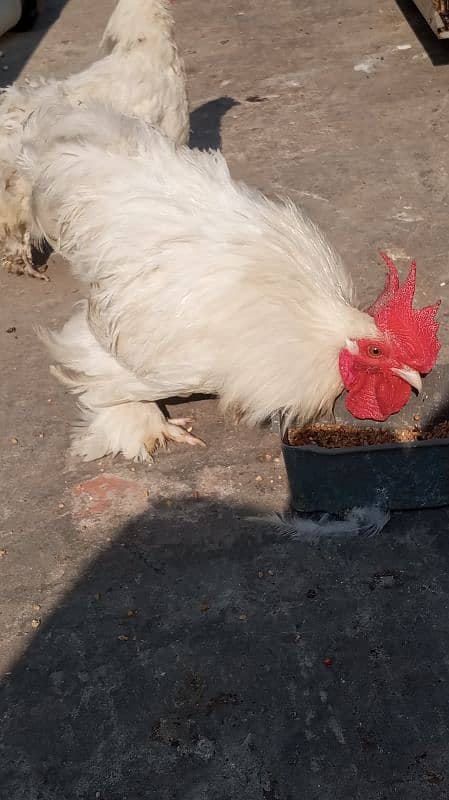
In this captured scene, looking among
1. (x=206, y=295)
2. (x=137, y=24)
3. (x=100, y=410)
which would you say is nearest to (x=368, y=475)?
(x=206, y=295)

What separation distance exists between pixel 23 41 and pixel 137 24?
4.65 m

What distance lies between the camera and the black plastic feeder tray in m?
3.72

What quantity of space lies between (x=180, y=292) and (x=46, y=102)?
2.39 metres

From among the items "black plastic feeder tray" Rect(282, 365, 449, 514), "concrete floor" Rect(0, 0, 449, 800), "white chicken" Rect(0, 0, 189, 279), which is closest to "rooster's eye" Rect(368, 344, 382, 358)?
"black plastic feeder tray" Rect(282, 365, 449, 514)

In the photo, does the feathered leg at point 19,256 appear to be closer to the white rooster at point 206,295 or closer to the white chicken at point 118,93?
the white chicken at point 118,93

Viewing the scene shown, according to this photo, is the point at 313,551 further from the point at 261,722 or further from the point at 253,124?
the point at 253,124

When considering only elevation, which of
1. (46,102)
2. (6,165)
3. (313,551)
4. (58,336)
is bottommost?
(313,551)

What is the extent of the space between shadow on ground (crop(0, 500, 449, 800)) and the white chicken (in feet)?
9.38

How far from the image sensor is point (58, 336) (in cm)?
450

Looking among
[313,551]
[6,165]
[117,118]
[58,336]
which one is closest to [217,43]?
[6,165]

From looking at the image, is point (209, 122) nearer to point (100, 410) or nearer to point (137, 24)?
point (137, 24)

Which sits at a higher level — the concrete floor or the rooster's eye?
the rooster's eye

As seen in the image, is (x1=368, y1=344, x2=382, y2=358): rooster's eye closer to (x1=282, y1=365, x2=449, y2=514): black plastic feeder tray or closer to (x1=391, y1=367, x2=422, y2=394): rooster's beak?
(x1=391, y1=367, x2=422, y2=394): rooster's beak

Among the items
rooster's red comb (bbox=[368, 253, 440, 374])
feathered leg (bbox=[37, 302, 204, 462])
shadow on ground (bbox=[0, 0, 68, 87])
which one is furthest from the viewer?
shadow on ground (bbox=[0, 0, 68, 87])
